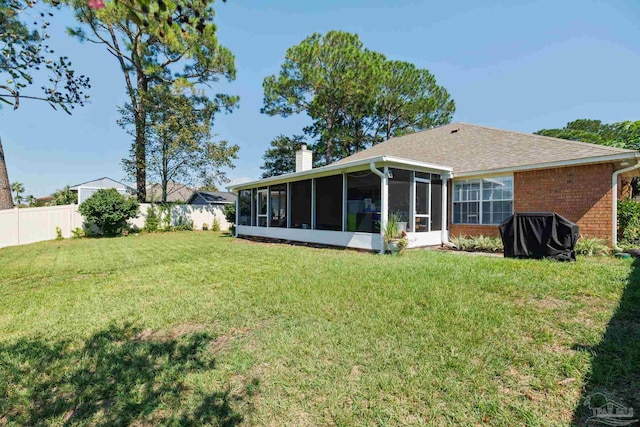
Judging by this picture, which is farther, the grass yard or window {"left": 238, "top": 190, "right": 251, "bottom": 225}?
window {"left": 238, "top": 190, "right": 251, "bottom": 225}

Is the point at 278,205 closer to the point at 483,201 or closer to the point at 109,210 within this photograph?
the point at 483,201

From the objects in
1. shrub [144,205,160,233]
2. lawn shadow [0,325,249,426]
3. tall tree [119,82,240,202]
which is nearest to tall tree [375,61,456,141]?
tall tree [119,82,240,202]

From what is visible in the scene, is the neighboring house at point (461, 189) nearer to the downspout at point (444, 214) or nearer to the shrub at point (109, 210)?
the downspout at point (444, 214)

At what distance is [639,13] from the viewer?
7637 mm

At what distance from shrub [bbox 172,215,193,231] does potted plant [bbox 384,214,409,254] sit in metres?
15.8

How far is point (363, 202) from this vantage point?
9914mm

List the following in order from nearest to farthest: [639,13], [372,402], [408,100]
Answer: [372,402], [639,13], [408,100]

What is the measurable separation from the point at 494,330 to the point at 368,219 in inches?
262

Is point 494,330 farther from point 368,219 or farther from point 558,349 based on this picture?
point 368,219

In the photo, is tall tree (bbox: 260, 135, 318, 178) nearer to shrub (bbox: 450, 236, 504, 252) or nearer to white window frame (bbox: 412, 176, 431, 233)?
white window frame (bbox: 412, 176, 431, 233)

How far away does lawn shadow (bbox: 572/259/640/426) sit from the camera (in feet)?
6.59

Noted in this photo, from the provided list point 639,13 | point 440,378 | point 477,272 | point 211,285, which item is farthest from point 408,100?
point 440,378

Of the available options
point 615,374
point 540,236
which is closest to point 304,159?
point 540,236

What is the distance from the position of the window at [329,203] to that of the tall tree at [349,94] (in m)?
11.9
